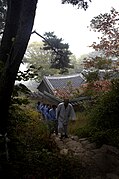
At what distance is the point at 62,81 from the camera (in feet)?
108

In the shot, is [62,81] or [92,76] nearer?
[92,76]

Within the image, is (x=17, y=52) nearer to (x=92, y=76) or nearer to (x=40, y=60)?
(x=92, y=76)

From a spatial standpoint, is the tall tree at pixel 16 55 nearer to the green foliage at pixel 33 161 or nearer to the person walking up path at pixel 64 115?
the green foliage at pixel 33 161

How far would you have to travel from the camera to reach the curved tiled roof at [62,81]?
31511mm

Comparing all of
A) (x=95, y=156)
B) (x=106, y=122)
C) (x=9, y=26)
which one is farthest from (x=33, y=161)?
(x=106, y=122)

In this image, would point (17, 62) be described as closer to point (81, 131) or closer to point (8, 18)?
point (8, 18)

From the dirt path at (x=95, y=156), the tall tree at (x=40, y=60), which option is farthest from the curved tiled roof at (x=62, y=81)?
the dirt path at (x=95, y=156)

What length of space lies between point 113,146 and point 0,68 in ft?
14.5

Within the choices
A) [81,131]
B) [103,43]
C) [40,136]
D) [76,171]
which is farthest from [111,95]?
[103,43]

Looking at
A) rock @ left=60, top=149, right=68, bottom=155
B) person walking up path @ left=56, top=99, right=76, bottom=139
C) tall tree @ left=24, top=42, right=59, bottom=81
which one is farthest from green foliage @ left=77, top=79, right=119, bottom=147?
tall tree @ left=24, top=42, right=59, bottom=81

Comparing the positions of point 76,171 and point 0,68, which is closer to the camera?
point 0,68

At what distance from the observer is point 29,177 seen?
6188 millimetres

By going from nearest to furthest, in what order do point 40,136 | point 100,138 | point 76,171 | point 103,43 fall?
point 76,171 → point 40,136 → point 100,138 → point 103,43

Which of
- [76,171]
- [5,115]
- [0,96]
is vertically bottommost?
[76,171]
